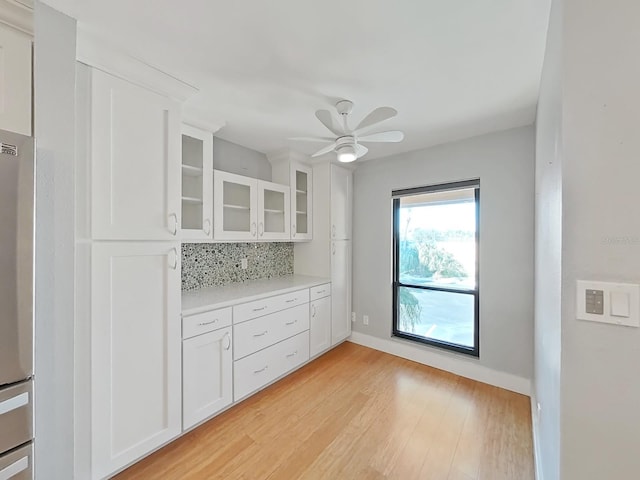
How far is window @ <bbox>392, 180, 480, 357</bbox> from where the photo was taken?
2.82 metres

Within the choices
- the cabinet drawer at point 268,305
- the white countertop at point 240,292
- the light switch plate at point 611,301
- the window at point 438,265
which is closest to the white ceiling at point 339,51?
the window at point 438,265

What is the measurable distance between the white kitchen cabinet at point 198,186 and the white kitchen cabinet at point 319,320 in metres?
1.36

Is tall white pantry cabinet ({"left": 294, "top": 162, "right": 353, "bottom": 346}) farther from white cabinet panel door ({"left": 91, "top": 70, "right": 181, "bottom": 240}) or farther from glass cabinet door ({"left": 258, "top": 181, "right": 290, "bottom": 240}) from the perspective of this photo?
Result: white cabinet panel door ({"left": 91, "top": 70, "right": 181, "bottom": 240})

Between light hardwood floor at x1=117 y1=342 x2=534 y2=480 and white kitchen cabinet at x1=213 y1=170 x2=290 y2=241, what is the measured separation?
1514 mm

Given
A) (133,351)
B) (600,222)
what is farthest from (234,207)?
(600,222)

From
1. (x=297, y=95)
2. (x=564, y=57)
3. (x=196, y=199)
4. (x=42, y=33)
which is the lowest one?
(x=196, y=199)

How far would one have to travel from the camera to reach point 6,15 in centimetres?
108

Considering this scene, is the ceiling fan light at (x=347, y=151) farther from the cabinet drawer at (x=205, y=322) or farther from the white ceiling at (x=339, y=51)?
the cabinet drawer at (x=205, y=322)

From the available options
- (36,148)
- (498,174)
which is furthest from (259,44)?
(498,174)

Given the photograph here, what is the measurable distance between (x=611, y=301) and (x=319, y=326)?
8.51 ft

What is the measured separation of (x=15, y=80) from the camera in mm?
1104

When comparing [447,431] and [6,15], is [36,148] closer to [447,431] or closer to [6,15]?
[6,15]

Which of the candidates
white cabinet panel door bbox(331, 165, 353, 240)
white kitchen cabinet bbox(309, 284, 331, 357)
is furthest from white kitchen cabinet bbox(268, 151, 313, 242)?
white kitchen cabinet bbox(309, 284, 331, 357)

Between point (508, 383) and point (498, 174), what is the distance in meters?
1.99
